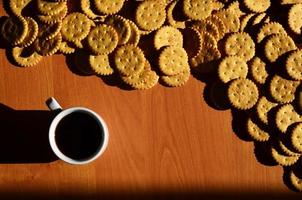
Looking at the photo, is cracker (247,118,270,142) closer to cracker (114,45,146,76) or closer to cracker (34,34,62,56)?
cracker (114,45,146,76)

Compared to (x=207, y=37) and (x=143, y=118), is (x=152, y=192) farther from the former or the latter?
(x=207, y=37)

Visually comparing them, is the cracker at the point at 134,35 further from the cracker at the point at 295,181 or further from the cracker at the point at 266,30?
the cracker at the point at 295,181

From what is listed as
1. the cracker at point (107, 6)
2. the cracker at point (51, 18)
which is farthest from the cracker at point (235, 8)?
the cracker at point (51, 18)

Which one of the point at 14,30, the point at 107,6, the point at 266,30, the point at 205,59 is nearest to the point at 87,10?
the point at 107,6

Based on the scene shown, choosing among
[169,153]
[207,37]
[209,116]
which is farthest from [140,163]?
[207,37]

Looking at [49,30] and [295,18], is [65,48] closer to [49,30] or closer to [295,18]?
[49,30]

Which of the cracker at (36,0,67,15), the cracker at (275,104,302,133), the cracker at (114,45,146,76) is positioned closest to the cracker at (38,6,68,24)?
the cracker at (36,0,67,15)
